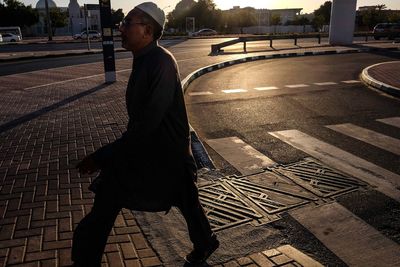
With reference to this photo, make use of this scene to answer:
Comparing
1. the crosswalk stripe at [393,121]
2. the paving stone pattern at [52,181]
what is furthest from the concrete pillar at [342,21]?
the paving stone pattern at [52,181]

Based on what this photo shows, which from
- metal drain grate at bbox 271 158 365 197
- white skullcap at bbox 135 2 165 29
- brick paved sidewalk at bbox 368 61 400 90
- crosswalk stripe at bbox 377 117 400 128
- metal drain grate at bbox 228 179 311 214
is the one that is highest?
white skullcap at bbox 135 2 165 29

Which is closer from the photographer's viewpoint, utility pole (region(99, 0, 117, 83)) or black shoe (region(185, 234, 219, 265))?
black shoe (region(185, 234, 219, 265))

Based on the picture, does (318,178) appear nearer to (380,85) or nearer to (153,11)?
(153,11)

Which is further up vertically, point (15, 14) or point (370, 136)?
point (15, 14)

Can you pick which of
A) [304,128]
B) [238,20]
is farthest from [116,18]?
[304,128]

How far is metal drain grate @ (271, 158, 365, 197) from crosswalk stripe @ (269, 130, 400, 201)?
0.65 feet

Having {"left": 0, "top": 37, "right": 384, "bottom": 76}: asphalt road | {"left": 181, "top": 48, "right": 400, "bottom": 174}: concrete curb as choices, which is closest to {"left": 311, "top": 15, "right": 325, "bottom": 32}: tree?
{"left": 0, "top": 37, "right": 384, "bottom": 76}: asphalt road

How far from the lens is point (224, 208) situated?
164 inches

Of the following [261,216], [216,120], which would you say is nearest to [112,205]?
[261,216]

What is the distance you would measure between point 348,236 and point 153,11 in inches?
103

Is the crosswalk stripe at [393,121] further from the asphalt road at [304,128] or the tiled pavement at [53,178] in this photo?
the tiled pavement at [53,178]

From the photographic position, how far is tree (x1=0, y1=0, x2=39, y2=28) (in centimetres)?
7325

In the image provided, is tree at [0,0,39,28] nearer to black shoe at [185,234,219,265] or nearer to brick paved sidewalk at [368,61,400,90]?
brick paved sidewalk at [368,61,400,90]

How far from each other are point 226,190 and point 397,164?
100 inches
